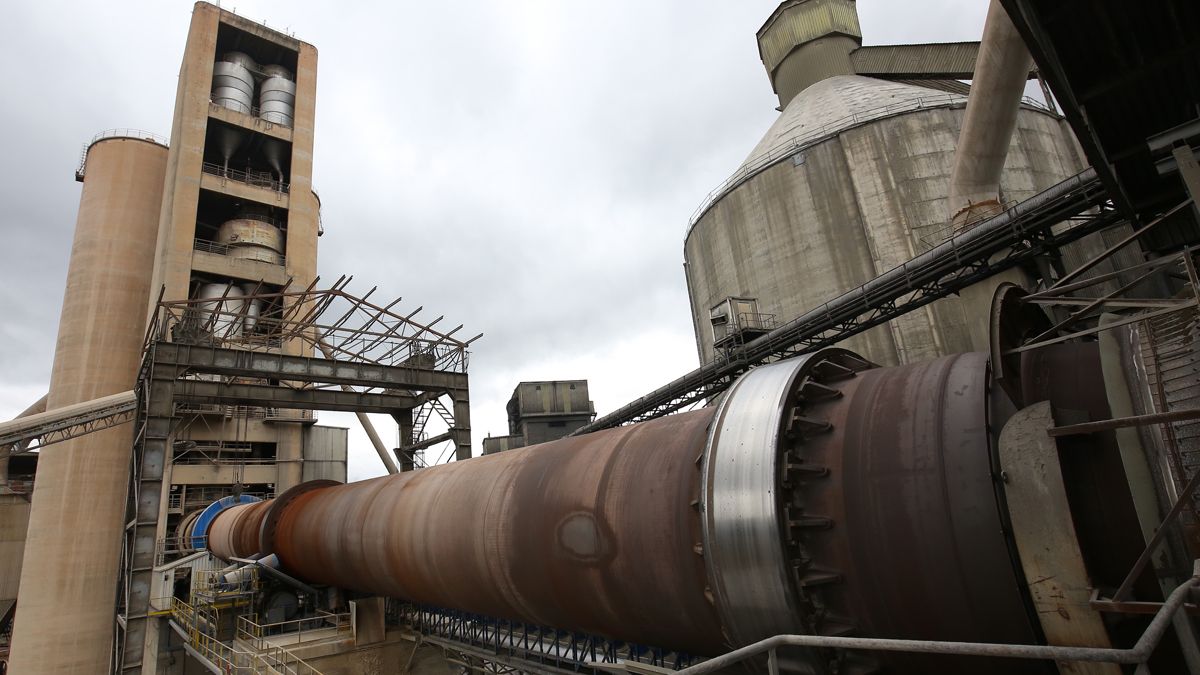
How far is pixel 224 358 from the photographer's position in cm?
1700

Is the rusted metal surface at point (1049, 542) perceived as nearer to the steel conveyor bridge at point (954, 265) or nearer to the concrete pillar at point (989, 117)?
the concrete pillar at point (989, 117)

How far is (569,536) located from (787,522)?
220 centimetres

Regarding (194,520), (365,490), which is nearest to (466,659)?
(365,490)

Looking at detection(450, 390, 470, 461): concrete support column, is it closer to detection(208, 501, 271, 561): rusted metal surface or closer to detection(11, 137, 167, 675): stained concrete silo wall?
detection(208, 501, 271, 561): rusted metal surface

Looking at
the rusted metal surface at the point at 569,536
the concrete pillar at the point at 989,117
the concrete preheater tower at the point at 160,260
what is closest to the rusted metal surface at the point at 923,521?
the rusted metal surface at the point at 569,536

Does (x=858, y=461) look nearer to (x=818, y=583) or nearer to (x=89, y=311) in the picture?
(x=818, y=583)

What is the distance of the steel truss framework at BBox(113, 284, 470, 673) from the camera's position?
584 inches

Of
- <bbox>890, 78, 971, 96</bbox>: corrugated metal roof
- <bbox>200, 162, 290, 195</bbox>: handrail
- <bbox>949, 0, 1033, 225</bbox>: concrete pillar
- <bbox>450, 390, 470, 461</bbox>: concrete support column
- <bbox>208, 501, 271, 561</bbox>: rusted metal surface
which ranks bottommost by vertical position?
<bbox>208, 501, 271, 561</bbox>: rusted metal surface

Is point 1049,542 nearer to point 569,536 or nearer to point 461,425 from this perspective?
point 569,536

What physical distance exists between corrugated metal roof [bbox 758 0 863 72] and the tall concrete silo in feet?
13.0

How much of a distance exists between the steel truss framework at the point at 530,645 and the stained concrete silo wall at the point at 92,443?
21.0 m

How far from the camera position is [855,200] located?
999 inches

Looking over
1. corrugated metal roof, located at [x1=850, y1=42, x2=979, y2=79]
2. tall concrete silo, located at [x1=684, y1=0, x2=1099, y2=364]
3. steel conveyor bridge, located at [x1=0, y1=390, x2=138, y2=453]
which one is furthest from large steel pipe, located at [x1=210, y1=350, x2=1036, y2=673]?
corrugated metal roof, located at [x1=850, y1=42, x2=979, y2=79]

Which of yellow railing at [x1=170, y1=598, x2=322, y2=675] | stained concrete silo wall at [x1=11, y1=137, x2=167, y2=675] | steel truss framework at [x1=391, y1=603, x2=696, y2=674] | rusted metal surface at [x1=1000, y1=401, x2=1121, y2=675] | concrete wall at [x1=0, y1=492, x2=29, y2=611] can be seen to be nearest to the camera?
rusted metal surface at [x1=1000, y1=401, x2=1121, y2=675]
